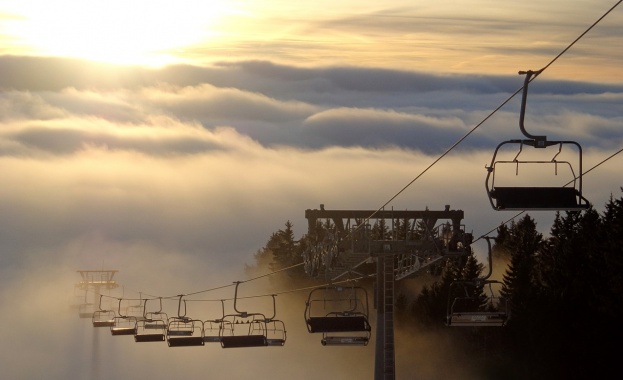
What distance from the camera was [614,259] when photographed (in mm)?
107062

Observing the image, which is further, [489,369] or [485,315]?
[489,369]

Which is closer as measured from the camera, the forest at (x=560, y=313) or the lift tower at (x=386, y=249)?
the lift tower at (x=386, y=249)

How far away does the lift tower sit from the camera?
61312 mm

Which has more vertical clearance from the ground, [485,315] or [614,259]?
[614,259]

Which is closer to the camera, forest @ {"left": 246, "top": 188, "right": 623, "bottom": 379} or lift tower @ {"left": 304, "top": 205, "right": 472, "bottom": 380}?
lift tower @ {"left": 304, "top": 205, "right": 472, "bottom": 380}

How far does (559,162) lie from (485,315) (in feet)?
56.6

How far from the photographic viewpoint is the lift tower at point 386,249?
61312 mm

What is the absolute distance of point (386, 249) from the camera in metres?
63.3

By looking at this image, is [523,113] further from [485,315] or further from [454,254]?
[454,254]

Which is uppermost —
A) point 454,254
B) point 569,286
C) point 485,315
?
point 569,286

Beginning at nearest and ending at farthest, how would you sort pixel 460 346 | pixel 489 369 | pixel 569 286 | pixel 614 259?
1. pixel 614 259
2. pixel 569 286
3. pixel 489 369
4. pixel 460 346

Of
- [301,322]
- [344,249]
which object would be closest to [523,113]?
[344,249]

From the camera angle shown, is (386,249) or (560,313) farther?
(560,313)

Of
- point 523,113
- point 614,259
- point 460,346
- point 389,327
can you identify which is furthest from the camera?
point 460,346
